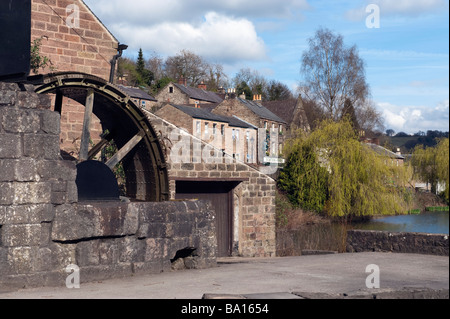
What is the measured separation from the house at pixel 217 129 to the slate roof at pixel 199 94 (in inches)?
298

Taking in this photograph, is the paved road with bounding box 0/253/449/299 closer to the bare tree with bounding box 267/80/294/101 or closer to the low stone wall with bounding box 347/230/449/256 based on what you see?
the low stone wall with bounding box 347/230/449/256

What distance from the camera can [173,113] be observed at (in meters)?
41.1

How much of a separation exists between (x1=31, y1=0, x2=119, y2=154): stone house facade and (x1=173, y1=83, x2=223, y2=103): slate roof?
37.9 metres

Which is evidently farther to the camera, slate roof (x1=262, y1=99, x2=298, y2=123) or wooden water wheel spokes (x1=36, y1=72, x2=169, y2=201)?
slate roof (x1=262, y1=99, x2=298, y2=123)

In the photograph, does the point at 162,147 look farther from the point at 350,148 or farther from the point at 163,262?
the point at 350,148

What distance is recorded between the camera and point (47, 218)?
7047mm

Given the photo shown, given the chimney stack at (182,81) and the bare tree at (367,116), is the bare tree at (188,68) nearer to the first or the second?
the chimney stack at (182,81)

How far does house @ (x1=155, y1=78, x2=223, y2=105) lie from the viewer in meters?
52.9

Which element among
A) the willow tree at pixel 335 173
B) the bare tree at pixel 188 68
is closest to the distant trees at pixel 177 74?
the bare tree at pixel 188 68

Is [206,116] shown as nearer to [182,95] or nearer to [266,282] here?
[182,95]

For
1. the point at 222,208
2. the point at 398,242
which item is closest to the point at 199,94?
the point at 222,208

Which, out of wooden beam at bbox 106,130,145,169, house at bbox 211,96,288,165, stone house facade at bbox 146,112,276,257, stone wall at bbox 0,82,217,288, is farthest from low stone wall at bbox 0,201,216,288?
house at bbox 211,96,288,165

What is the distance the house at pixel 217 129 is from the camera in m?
40.6
